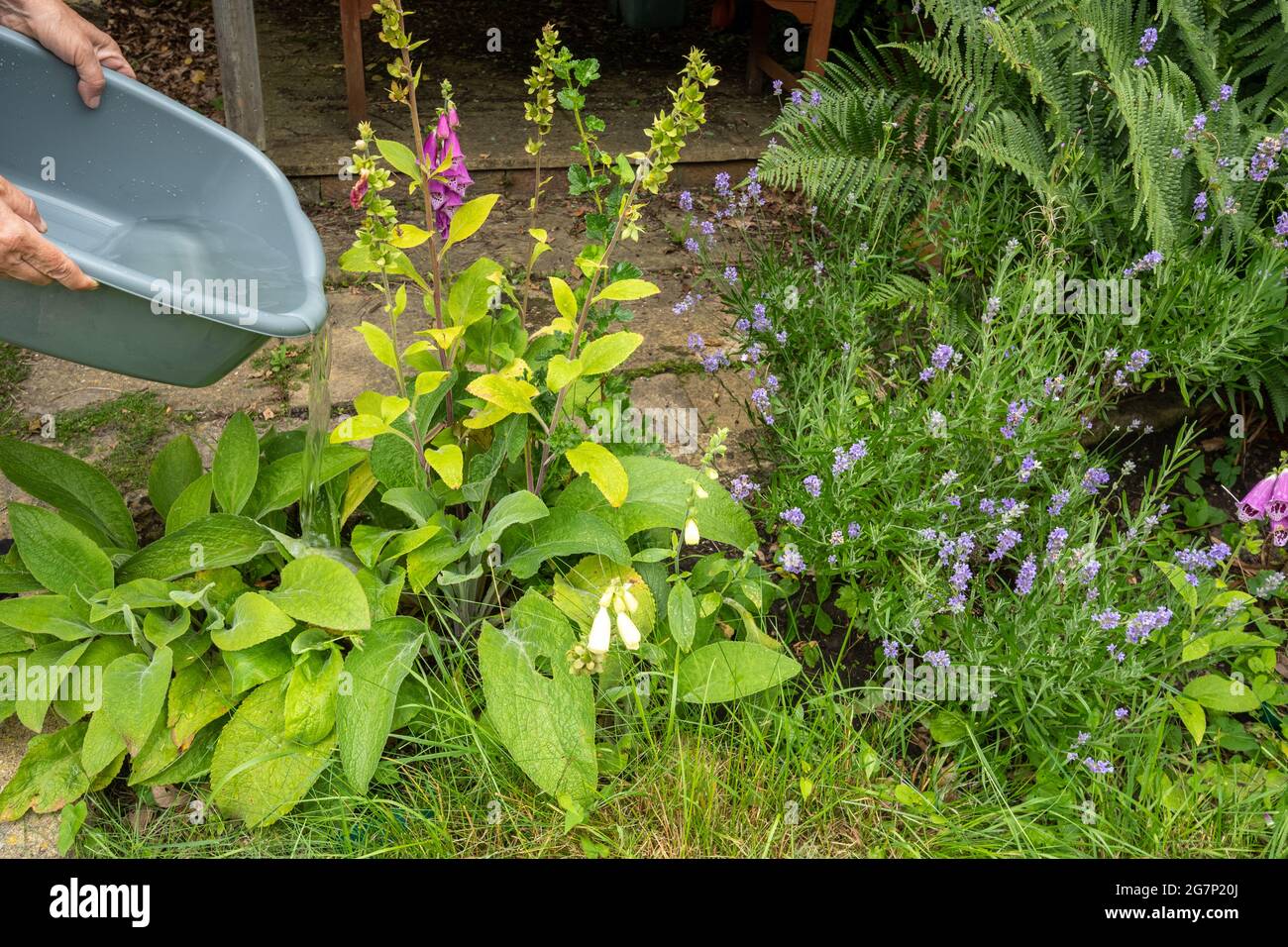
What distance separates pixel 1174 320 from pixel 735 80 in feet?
10.5

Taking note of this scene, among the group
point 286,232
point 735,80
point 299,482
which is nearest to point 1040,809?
point 299,482

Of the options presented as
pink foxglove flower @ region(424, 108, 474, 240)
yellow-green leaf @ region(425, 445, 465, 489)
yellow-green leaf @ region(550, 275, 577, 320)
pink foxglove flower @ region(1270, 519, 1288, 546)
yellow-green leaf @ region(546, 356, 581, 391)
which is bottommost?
pink foxglove flower @ region(1270, 519, 1288, 546)

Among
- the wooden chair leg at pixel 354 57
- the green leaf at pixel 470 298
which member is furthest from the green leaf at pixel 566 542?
the wooden chair leg at pixel 354 57

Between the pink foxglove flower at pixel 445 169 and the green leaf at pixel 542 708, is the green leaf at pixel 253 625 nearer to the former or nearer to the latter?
the green leaf at pixel 542 708

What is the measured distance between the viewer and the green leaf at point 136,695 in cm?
200

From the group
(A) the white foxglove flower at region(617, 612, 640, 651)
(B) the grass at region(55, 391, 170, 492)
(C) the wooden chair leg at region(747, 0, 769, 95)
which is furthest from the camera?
(C) the wooden chair leg at region(747, 0, 769, 95)

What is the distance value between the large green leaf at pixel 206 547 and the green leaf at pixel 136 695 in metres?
0.23

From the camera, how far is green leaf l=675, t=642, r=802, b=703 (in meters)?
2.08

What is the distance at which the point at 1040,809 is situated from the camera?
206 centimetres

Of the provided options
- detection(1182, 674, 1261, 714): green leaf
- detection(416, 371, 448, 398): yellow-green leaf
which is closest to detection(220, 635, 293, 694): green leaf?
detection(416, 371, 448, 398): yellow-green leaf

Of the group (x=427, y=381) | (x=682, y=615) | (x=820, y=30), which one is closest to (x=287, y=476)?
(x=427, y=381)

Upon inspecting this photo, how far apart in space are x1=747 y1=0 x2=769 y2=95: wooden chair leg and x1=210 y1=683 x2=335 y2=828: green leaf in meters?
3.99

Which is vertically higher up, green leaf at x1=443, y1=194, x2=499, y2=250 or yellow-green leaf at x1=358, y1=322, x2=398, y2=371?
green leaf at x1=443, y1=194, x2=499, y2=250

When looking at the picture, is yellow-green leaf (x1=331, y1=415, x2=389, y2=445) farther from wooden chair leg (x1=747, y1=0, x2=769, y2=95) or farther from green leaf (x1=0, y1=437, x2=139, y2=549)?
wooden chair leg (x1=747, y1=0, x2=769, y2=95)
